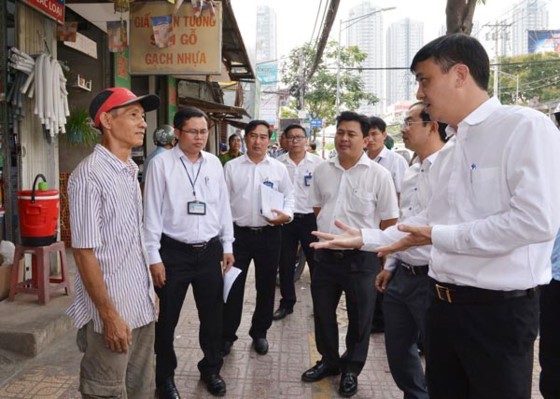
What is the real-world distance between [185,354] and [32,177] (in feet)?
7.96

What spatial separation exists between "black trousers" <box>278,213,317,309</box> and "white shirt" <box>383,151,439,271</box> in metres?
1.92

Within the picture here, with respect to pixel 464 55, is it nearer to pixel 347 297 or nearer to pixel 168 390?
pixel 347 297

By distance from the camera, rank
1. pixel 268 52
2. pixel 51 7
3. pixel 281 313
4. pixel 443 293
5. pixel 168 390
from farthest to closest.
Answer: pixel 268 52, pixel 281 313, pixel 51 7, pixel 168 390, pixel 443 293

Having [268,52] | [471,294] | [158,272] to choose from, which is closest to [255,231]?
[158,272]

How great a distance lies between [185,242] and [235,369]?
1.22 m

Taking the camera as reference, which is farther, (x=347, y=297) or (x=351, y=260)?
(x=347, y=297)

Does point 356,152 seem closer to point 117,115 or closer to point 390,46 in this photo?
point 117,115

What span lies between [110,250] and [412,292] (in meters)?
1.72

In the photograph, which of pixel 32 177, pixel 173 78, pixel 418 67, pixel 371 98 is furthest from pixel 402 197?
pixel 371 98

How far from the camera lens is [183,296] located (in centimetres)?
344

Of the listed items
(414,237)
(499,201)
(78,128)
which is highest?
(78,128)

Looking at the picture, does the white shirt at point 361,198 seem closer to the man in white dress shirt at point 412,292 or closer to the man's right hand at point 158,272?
the man in white dress shirt at point 412,292

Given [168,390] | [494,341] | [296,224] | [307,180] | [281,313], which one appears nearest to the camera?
[494,341]

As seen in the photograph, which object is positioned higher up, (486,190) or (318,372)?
(486,190)
